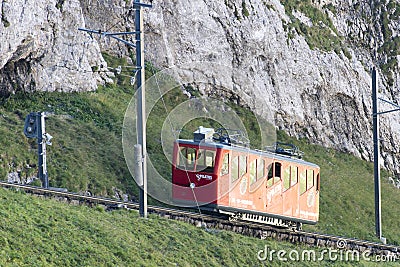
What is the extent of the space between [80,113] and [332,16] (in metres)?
28.6

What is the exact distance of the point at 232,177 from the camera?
3212 centimetres

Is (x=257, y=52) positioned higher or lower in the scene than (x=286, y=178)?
higher

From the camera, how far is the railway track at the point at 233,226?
30.2 m

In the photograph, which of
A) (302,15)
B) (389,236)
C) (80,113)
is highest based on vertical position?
(302,15)

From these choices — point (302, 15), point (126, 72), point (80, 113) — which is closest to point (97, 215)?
point (80, 113)

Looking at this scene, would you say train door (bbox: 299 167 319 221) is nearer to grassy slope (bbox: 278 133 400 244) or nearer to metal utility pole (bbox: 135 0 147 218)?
grassy slope (bbox: 278 133 400 244)

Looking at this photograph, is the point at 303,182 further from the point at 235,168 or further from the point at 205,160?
the point at 205,160

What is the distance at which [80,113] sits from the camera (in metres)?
44.2

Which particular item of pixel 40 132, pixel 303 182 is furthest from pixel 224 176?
pixel 40 132

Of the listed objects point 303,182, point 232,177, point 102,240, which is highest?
point 232,177

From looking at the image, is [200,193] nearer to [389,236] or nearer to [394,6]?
[389,236]

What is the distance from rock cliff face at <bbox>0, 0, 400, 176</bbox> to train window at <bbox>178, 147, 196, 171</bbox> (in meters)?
11.5

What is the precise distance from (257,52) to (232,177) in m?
26.1

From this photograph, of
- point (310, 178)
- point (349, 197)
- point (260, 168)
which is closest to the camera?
point (260, 168)
